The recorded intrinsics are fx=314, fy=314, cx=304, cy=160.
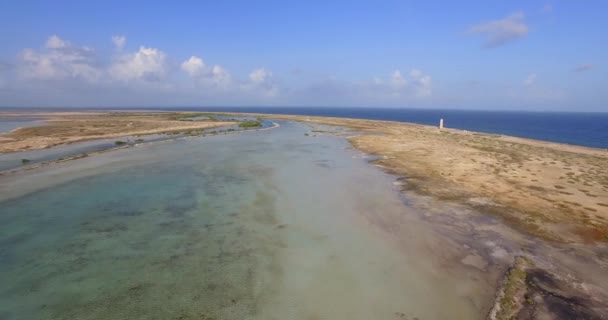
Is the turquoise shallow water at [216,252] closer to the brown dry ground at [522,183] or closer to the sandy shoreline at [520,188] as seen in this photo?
the sandy shoreline at [520,188]

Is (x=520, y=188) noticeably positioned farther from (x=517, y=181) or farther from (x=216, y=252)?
(x=216, y=252)

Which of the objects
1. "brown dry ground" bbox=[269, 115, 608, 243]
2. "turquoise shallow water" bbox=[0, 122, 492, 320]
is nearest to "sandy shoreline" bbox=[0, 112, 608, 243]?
"brown dry ground" bbox=[269, 115, 608, 243]

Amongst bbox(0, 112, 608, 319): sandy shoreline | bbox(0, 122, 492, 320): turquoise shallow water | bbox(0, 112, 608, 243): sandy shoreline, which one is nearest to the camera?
bbox(0, 122, 492, 320): turquoise shallow water

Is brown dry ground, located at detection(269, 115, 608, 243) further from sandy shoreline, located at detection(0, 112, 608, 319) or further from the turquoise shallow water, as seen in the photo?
the turquoise shallow water

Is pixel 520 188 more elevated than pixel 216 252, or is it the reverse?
pixel 520 188

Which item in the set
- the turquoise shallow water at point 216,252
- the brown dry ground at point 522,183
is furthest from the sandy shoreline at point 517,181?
the turquoise shallow water at point 216,252

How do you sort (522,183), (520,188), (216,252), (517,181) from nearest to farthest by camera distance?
1. (216,252)
2. (520,188)
3. (522,183)
4. (517,181)

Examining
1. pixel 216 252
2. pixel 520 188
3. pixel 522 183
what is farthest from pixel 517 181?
pixel 216 252
